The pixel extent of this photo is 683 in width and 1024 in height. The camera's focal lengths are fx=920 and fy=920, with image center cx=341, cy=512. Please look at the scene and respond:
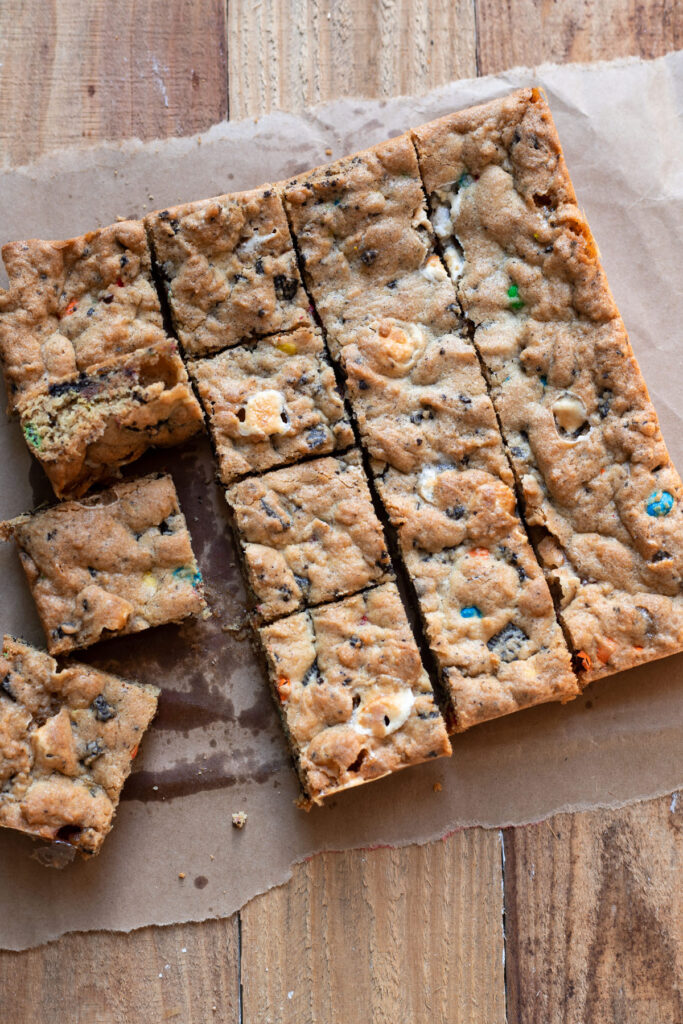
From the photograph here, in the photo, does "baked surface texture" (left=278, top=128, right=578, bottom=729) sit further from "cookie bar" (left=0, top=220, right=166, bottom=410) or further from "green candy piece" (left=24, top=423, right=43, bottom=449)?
"green candy piece" (left=24, top=423, right=43, bottom=449)

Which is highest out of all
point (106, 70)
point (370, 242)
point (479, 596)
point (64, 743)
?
point (106, 70)

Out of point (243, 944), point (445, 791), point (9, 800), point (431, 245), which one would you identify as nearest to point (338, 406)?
point (431, 245)

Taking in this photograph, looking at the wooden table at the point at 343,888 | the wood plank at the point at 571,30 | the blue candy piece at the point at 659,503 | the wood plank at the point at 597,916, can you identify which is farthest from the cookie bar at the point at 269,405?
the wood plank at the point at 597,916

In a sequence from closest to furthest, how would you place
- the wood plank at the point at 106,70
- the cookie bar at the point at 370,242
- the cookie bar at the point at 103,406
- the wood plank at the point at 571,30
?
the cookie bar at the point at 103,406, the cookie bar at the point at 370,242, the wood plank at the point at 106,70, the wood plank at the point at 571,30

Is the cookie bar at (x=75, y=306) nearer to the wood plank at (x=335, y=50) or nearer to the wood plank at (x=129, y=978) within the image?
the wood plank at (x=335, y=50)

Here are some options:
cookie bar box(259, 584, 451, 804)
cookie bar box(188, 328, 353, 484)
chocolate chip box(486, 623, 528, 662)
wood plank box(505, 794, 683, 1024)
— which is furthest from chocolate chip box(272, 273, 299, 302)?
wood plank box(505, 794, 683, 1024)

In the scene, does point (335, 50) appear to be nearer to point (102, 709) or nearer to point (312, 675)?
point (312, 675)

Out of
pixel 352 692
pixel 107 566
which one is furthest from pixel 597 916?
pixel 107 566
